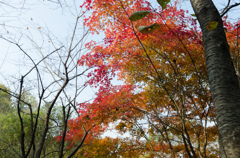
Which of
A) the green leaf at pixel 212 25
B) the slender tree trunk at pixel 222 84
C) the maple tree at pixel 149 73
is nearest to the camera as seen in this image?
the slender tree trunk at pixel 222 84

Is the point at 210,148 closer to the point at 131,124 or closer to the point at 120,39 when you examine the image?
the point at 131,124

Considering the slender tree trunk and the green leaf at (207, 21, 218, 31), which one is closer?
the slender tree trunk

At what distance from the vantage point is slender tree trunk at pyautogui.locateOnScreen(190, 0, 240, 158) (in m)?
1.16

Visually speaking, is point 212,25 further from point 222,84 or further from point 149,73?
point 149,73

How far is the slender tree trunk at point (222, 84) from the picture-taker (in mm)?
1164

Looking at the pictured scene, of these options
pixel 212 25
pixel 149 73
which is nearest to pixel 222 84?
pixel 212 25

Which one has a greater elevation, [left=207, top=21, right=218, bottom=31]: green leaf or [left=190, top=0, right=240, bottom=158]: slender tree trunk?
[left=207, top=21, right=218, bottom=31]: green leaf

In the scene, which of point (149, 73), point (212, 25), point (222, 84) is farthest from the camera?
point (149, 73)

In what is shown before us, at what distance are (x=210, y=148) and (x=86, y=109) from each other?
8322 millimetres

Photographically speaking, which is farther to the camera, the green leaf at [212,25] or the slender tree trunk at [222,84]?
the green leaf at [212,25]

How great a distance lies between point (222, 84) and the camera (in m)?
1.31

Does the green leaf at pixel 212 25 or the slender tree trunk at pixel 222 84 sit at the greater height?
the green leaf at pixel 212 25

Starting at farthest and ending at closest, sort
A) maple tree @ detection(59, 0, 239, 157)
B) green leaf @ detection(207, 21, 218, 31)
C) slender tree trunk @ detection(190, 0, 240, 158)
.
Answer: maple tree @ detection(59, 0, 239, 157)
green leaf @ detection(207, 21, 218, 31)
slender tree trunk @ detection(190, 0, 240, 158)

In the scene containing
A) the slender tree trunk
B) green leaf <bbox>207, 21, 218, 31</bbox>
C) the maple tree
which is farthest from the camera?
the maple tree
